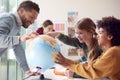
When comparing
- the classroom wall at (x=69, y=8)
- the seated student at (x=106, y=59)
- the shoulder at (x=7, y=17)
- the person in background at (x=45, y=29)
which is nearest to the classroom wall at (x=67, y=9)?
the classroom wall at (x=69, y=8)

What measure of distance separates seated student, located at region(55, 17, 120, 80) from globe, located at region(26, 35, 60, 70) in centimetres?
5

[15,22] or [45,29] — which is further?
[45,29]

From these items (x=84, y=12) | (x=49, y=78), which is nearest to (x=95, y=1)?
(x=84, y=12)

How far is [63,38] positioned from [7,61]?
1424 millimetres

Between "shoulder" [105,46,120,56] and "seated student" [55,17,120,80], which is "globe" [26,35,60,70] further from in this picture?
"shoulder" [105,46,120,56]

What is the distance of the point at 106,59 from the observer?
4.40 ft

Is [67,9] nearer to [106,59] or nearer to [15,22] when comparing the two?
[15,22]

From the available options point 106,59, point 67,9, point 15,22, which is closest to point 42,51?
point 106,59

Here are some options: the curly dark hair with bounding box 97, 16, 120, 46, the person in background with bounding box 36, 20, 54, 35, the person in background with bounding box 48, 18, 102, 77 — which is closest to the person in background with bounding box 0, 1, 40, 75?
the person in background with bounding box 36, 20, 54, 35

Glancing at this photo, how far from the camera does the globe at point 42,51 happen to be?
4.70 ft

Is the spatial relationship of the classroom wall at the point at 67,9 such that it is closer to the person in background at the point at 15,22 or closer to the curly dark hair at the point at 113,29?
the person in background at the point at 15,22

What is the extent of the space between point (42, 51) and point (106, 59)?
375 millimetres

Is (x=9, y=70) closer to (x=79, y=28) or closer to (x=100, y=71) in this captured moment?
(x=79, y=28)

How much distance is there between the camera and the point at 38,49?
145 centimetres
